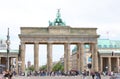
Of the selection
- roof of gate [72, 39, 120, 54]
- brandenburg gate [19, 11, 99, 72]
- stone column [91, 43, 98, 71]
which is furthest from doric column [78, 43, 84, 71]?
roof of gate [72, 39, 120, 54]

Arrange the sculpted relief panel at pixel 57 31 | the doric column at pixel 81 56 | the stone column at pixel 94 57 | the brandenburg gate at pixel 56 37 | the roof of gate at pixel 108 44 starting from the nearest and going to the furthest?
the brandenburg gate at pixel 56 37 < the sculpted relief panel at pixel 57 31 < the doric column at pixel 81 56 < the stone column at pixel 94 57 < the roof of gate at pixel 108 44

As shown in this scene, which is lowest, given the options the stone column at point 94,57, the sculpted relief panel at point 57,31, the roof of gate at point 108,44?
the stone column at point 94,57

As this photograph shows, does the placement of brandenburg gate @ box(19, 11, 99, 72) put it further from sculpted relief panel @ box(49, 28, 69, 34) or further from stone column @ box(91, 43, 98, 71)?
stone column @ box(91, 43, 98, 71)

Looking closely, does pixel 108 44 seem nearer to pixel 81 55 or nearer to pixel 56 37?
pixel 81 55

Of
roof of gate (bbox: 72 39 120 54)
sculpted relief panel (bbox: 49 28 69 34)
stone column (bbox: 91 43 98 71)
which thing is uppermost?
sculpted relief panel (bbox: 49 28 69 34)

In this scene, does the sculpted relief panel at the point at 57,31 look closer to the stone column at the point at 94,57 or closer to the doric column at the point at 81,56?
the doric column at the point at 81,56

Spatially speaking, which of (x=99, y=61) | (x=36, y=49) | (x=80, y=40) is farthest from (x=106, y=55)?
(x=36, y=49)

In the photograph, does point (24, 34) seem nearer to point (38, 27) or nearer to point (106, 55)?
point (38, 27)

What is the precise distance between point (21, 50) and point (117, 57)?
118 feet

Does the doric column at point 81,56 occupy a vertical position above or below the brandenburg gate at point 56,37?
below

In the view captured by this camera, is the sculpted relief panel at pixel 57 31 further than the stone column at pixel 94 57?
No

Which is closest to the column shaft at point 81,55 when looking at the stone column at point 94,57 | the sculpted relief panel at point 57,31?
the stone column at point 94,57

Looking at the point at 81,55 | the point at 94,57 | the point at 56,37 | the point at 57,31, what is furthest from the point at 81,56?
the point at 57,31

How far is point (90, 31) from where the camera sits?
414ft
